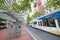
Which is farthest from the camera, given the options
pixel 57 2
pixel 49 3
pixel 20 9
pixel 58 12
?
pixel 20 9

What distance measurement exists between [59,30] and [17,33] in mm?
6833

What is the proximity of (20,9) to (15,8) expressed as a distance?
6.67 ft

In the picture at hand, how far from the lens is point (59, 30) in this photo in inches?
1025

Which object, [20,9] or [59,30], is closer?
[59,30]

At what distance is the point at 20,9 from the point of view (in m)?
38.8

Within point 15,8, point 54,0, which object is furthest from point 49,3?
point 15,8

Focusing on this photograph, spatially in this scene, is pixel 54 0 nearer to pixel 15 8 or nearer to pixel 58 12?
pixel 58 12

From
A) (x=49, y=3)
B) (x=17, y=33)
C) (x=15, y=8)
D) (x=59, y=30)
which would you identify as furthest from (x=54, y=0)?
(x=15, y=8)

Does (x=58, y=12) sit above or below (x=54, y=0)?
below

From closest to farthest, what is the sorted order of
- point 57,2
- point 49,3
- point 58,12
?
point 58,12, point 57,2, point 49,3

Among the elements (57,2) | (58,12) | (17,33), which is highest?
(57,2)

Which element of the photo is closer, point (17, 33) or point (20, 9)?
point (17, 33)

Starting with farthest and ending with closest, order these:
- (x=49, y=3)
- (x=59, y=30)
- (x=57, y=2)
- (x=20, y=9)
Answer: (x=20, y=9)
(x=49, y=3)
(x=57, y=2)
(x=59, y=30)

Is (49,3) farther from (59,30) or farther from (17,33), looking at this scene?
(17,33)
